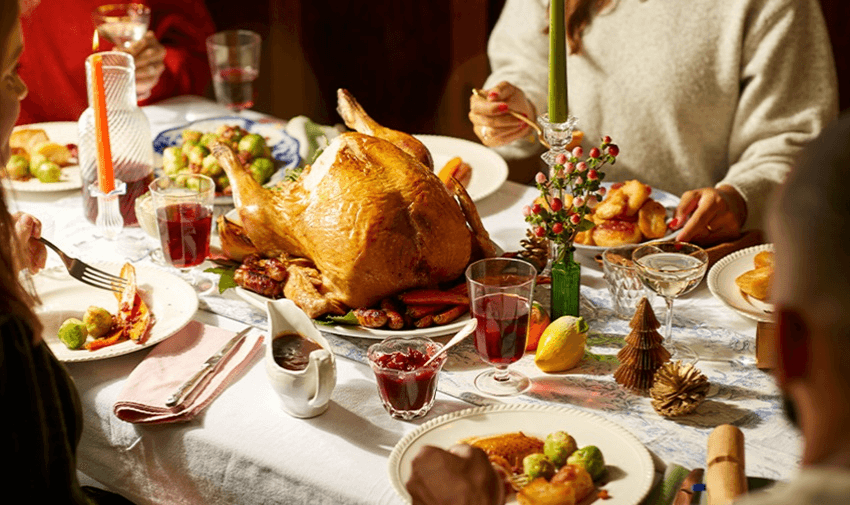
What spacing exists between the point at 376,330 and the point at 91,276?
0.60 meters

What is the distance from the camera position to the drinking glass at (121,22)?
274 cm

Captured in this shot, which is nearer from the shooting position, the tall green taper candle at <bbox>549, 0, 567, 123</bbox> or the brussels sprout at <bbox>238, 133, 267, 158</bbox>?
the tall green taper candle at <bbox>549, 0, 567, 123</bbox>

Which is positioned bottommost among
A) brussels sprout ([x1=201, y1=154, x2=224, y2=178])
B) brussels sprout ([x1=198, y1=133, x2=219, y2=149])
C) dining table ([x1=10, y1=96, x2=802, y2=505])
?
dining table ([x1=10, y1=96, x2=802, y2=505])

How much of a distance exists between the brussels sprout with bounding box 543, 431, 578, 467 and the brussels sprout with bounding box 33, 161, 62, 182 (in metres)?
1.61

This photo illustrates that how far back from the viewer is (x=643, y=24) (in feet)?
8.80

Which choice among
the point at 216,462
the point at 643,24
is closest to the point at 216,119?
the point at 643,24

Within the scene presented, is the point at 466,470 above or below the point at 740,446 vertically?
above

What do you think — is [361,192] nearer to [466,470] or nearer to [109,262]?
[109,262]

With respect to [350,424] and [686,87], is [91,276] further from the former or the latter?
[686,87]

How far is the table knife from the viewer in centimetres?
145

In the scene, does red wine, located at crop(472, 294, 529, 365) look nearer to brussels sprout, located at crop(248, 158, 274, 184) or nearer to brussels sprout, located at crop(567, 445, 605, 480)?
brussels sprout, located at crop(567, 445, 605, 480)

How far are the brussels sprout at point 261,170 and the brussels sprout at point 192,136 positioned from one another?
0.62 ft

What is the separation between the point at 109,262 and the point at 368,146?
0.60m

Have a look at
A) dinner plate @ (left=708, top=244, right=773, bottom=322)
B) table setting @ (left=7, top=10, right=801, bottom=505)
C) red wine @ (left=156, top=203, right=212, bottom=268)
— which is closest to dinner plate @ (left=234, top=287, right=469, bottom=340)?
table setting @ (left=7, top=10, right=801, bottom=505)
